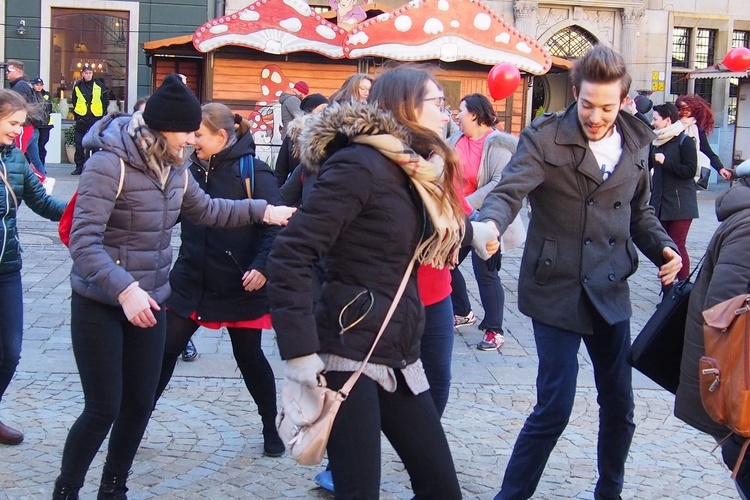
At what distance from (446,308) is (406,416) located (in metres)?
1.05

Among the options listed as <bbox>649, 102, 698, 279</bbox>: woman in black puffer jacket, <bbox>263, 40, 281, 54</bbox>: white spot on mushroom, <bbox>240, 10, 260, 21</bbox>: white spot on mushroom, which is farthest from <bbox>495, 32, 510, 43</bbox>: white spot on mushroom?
<bbox>649, 102, 698, 279</bbox>: woman in black puffer jacket

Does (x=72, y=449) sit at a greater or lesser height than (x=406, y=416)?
lesser

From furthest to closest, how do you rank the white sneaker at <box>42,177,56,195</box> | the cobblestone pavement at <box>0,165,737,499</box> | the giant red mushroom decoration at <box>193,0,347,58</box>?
the giant red mushroom decoration at <box>193,0,347,58</box> < the white sneaker at <box>42,177,56,195</box> < the cobblestone pavement at <box>0,165,737,499</box>

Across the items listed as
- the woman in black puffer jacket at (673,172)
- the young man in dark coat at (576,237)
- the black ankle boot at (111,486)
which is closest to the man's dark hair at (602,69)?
the young man in dark coat at (576,237)

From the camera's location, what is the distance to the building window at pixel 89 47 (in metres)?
20.7

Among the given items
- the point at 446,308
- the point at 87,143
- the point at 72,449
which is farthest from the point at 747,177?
the point at 72,449

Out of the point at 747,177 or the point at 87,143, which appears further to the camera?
the point at 87,143

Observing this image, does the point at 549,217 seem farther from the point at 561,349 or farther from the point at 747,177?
the point at 747,177

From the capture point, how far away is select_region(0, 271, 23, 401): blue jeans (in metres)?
4.66

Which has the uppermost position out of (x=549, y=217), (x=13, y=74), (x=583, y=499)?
(x=13, y=74)

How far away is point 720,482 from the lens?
4629 millimetres

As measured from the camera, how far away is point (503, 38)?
1593cm

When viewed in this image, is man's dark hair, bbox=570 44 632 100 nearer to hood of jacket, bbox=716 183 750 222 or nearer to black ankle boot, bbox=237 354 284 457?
hood of jacket, bbox=716 183 750 222

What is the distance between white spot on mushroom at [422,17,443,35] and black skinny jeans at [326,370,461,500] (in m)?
12.9
